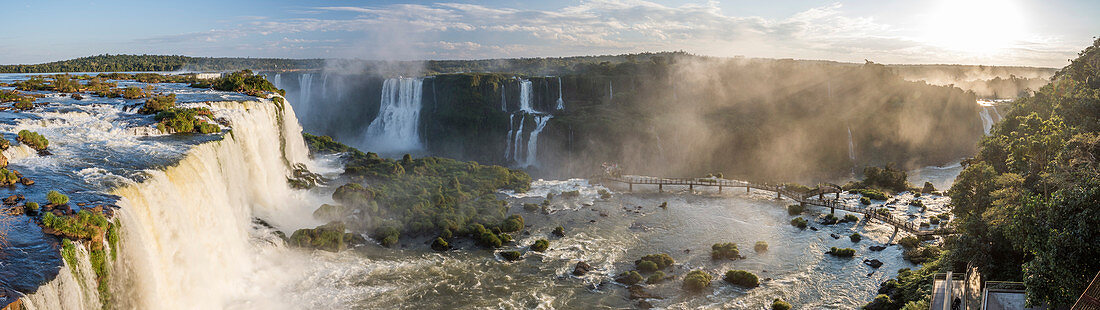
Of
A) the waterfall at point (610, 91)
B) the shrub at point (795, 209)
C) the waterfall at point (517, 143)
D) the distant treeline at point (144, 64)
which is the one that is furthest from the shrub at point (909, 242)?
the distant treeline at point (144, 64)

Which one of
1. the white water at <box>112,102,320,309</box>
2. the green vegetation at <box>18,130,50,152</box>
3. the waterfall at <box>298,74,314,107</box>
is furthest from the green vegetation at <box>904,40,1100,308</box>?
the waterfall at <box>298,74,314,107</box>

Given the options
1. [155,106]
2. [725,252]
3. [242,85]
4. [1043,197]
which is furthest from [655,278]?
[242,85]

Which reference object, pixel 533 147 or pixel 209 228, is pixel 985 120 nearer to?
pixel 533 147

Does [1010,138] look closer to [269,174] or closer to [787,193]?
[787,193]

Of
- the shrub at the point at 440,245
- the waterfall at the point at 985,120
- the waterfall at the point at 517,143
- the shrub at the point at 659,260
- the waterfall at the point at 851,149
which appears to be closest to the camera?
the shrub at the point at 659,260

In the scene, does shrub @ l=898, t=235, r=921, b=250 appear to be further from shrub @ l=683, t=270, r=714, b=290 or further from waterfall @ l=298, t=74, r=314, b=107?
waterfall @ l=298, t=74, r=314, b=107

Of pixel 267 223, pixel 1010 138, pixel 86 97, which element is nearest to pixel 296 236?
pixel 267 223

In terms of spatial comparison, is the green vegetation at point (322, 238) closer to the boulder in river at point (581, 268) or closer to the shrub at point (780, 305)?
the boulder in river at point (581, 268)
